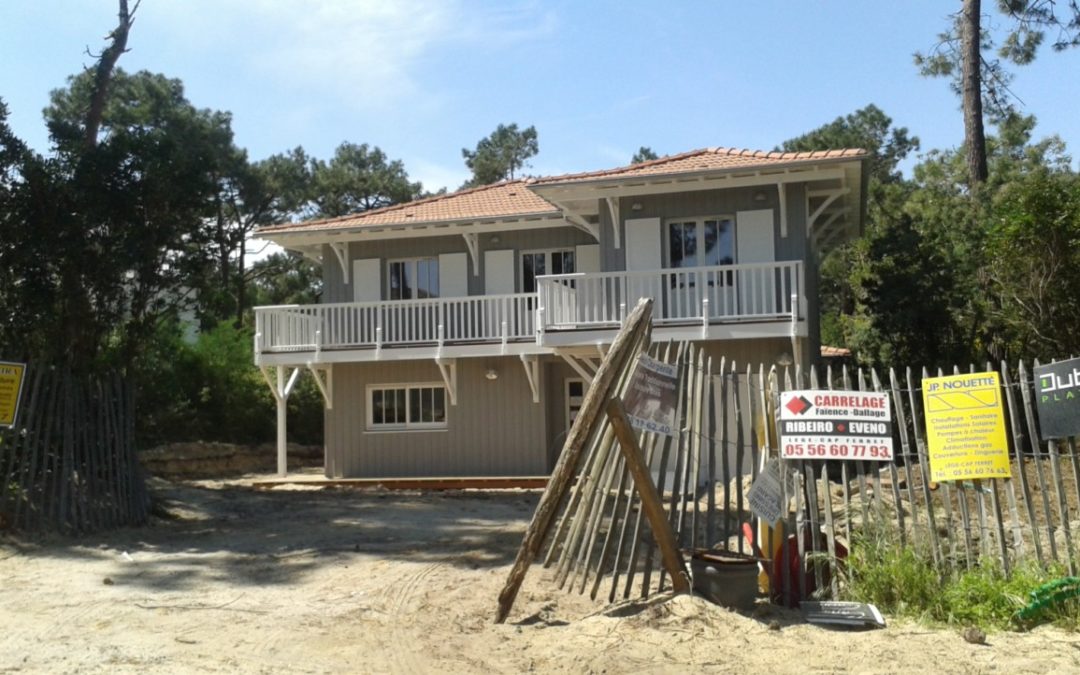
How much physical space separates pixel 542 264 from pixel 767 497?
45.7 feet

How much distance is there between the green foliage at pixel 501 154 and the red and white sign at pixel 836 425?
44033 mm

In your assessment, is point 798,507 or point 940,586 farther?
point 798,507

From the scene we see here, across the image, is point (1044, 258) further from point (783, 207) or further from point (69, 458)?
point (69, 458)

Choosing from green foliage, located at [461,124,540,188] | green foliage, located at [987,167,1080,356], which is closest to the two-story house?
green foliage, located at [987,167,1080,356]

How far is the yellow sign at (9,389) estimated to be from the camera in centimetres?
1063

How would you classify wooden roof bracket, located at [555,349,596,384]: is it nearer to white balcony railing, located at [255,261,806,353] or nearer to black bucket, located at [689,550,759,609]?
white balcony railing, located at [255,261,806,353]

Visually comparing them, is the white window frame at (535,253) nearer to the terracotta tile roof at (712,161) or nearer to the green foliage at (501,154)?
the terracotta tile roof at (712,161)

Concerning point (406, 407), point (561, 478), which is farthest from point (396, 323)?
point (561, 478)

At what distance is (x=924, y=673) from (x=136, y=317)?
34.9 ft

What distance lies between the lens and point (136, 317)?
13.4m

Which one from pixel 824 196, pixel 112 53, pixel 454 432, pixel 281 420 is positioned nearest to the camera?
pixel 112 53

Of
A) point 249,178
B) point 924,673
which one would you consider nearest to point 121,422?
point 924,673

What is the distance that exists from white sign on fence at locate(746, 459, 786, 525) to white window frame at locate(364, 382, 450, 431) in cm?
1380

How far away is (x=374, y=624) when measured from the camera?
7.41 meters
